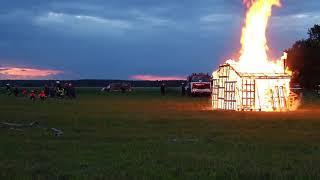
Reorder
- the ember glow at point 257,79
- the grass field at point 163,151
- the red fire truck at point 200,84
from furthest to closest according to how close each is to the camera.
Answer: the red fire truck at point 200,84 < the ember glow at point 257,79 < the grass field at point 163,151

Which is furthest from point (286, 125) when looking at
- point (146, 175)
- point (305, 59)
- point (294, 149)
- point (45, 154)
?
point (305, 59)

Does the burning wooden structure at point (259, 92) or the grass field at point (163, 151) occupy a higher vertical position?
the burning wooden structure at point (259, 92)

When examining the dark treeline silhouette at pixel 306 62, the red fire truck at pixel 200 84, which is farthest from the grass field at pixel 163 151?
the dark treeline silhouette at pixel 306 62

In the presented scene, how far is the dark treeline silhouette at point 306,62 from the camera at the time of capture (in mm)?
100188

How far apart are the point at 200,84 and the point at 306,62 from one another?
1274 inches

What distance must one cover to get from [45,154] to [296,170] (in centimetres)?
658

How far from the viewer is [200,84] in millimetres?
75062

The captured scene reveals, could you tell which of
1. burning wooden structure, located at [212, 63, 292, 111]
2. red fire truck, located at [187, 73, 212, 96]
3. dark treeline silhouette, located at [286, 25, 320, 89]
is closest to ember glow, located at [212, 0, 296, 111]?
burning wooden structure, located at [212, 63, 292, 111]

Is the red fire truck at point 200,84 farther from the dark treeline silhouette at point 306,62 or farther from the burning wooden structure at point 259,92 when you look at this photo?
the burning wooden structure at point 259,92

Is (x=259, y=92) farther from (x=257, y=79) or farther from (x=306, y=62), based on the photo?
(x=306, y=62)

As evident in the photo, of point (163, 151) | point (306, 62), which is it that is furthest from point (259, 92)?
point (306, 62)

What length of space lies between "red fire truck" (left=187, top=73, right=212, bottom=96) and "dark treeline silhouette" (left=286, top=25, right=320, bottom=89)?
2768 centimetres

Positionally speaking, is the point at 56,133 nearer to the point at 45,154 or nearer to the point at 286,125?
the point at 45,154

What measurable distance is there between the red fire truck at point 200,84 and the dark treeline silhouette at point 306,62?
27676mm
